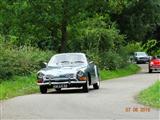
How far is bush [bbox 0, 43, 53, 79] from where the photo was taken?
92.9ft

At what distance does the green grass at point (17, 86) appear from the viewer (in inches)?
885

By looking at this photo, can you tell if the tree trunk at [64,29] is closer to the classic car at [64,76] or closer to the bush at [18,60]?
the bush at [18,60]

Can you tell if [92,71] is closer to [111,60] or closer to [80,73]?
[80,73]

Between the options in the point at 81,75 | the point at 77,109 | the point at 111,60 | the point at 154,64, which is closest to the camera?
the point at 77,109

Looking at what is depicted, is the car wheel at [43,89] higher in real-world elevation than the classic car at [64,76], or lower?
lower

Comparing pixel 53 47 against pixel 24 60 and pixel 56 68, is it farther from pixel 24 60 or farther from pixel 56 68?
pixel 56 68

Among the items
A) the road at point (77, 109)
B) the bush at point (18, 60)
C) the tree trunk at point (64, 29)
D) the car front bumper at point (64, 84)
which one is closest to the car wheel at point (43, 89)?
the car front bumper at point (64, 84)

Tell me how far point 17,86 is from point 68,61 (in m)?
2.48

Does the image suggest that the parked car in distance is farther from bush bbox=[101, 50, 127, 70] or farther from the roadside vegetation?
bush bbox=[101, 50, 127, 70]

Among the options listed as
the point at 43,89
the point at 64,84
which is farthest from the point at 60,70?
the point at 43,89

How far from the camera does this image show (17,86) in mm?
25828

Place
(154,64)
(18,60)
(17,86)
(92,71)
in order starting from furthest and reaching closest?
1. (154,64)
2. (18,60)
3. (17,86)
4. (92,71)

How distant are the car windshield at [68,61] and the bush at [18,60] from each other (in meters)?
3.18

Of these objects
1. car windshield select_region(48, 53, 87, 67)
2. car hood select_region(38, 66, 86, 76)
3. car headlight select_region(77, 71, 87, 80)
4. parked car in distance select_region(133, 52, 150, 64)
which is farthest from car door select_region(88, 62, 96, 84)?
parked car in distance select_region(133, 52, 150, 64)
